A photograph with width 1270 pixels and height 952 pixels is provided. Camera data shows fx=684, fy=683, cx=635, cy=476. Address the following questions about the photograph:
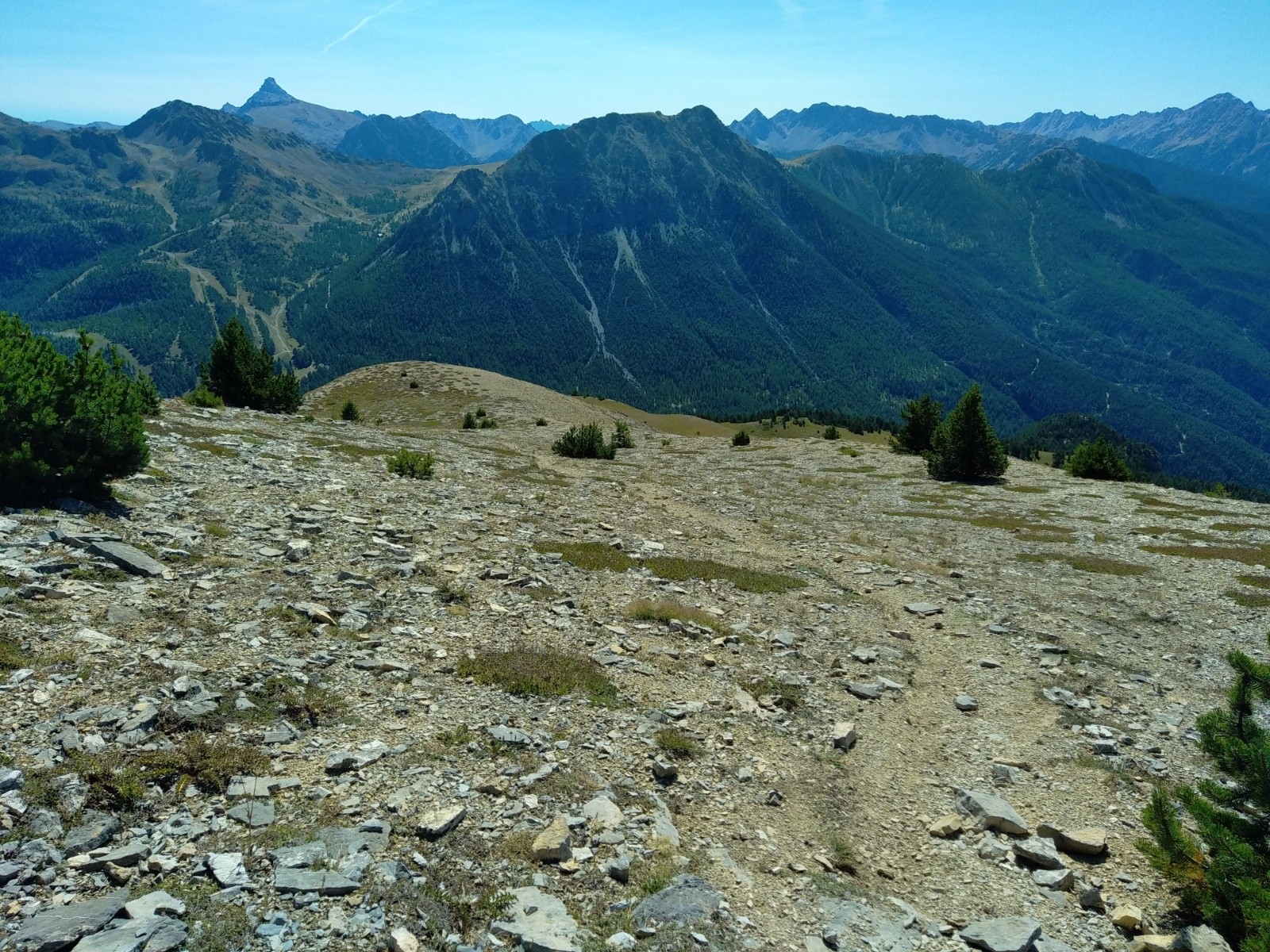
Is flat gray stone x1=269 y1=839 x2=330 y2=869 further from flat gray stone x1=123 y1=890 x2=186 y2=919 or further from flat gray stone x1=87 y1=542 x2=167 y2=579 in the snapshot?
flat gray stone x1=87 y1=542 x2=167 y2=579

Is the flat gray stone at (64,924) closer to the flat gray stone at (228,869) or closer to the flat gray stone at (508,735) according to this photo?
the flat gray stone at (228,869)

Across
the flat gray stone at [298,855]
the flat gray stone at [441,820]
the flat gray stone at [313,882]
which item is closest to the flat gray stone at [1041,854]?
the flat gray stone at [441,820]

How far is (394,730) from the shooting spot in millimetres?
11234

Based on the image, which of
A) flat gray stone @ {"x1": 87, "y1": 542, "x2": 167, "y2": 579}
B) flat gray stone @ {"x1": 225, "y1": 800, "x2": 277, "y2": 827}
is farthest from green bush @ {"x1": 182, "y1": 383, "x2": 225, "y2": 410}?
flat gray stone @ {"x1": 225, "y1": 800, "x2": 277, "y2": 827}

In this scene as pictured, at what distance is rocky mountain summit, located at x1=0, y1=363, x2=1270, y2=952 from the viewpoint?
26.1 feet

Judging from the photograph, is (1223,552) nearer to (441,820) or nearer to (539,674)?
(539,674)

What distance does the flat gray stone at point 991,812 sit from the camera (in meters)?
11.2

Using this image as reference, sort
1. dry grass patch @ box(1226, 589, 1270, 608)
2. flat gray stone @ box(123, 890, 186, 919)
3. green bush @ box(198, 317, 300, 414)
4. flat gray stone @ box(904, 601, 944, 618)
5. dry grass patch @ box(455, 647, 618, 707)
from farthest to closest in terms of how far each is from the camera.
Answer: green bush @ box(198, 317, 300, 414) → dry grass patch @ box(1226, 589, 1270, 608) → flat gray stone @ box(904, 601, 944, 618) → dry grass patch @ box(455, 647, 618, 707) → flat gray stone @ box(123, 890, 186, 919)

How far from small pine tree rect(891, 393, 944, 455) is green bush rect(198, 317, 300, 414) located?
58.4m

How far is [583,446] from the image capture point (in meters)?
54.4

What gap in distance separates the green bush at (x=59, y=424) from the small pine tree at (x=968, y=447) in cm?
5021

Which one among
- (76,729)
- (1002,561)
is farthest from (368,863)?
(1002,561)

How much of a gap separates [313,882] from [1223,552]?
4122cm

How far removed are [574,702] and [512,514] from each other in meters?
15.2
